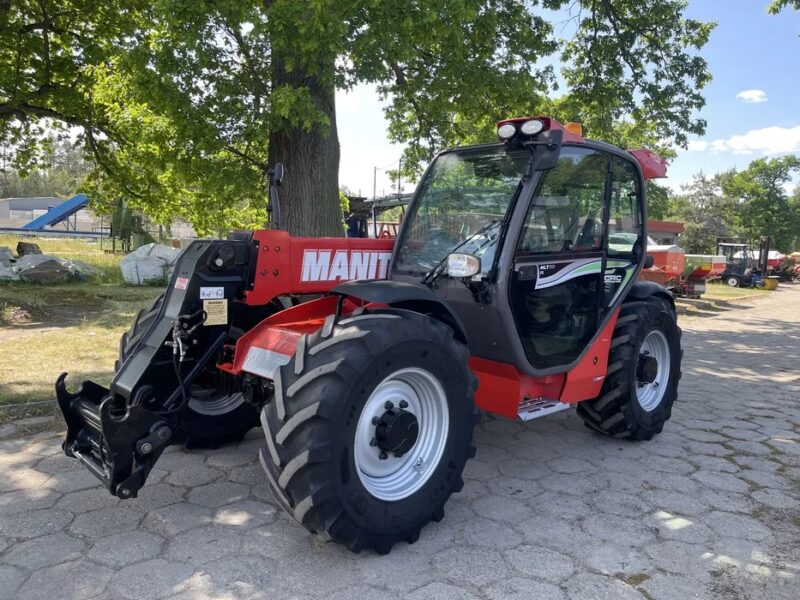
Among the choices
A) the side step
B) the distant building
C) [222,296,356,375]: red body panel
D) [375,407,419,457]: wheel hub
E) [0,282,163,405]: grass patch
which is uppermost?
the distant building

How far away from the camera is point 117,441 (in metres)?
2.91

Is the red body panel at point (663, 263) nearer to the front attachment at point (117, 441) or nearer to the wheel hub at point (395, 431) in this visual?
the wheel hub at point (395, 431)

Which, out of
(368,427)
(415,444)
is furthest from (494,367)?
(368,427)

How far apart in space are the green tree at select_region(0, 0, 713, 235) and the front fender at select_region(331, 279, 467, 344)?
12.3 ft

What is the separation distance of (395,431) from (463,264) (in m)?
1.05

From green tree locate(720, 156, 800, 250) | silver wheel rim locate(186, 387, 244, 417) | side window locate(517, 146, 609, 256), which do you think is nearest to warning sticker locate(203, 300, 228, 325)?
silver wheel rim locate(186, 387, 244, 417)

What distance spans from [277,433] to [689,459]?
3.20 metres

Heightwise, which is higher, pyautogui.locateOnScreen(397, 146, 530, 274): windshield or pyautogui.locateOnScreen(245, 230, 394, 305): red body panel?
pyautogui.locateOnScreen(397, 146, 530, 274): windshield

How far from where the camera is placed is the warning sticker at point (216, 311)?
334 centimetres

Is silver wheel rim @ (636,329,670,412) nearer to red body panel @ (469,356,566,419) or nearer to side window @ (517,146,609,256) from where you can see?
side window @ (517,146,609,256)

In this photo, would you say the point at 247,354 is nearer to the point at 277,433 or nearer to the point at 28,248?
the point at 277,433

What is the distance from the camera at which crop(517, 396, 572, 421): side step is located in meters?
3.88

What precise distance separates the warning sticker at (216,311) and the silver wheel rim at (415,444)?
1.00m

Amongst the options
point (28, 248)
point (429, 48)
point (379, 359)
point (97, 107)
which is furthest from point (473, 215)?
point (28, 248)
